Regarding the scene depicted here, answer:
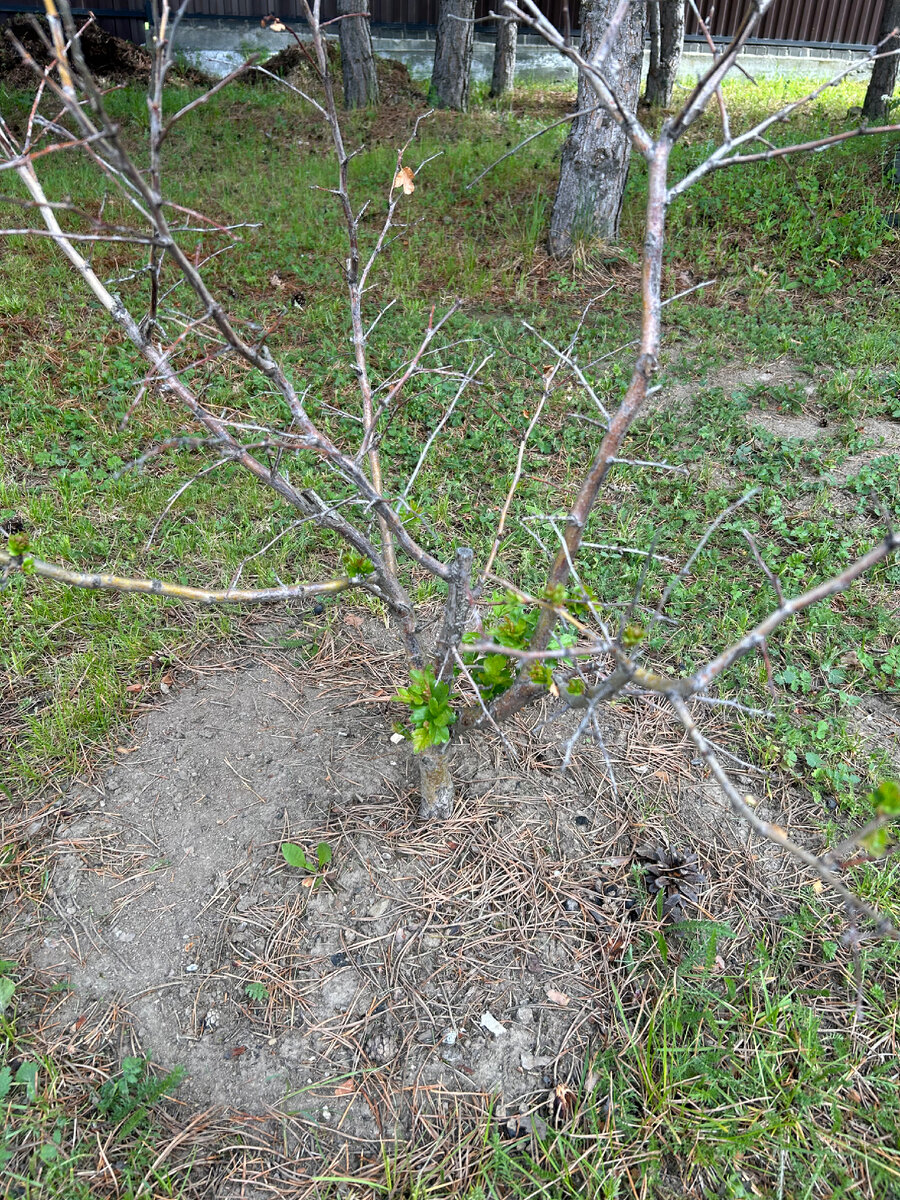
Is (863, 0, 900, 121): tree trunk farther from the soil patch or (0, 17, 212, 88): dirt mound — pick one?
(0, 17, 212, 88): dirt mound

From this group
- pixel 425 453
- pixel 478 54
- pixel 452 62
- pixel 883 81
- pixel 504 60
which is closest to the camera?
pixel 425 453

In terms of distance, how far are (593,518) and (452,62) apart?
27.3ft

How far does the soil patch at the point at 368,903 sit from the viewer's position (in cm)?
198

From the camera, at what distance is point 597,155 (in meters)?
5.22

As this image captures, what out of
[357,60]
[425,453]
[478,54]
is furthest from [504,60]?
[425,453]

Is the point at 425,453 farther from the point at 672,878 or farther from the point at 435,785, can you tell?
the point at 672,878

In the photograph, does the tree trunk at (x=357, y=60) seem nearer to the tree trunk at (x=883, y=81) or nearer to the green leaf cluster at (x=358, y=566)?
the tree trunk at (x=883, y=81)

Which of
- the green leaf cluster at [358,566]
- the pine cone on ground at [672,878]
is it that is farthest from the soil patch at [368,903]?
the green leaf cluster at [358,566]

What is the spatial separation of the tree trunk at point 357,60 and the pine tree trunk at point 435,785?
921 cm

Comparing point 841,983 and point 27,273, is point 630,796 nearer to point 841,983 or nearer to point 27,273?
point 841,983

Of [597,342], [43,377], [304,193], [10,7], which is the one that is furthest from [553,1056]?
[10,7]

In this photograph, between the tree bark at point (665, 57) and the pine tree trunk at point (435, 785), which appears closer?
the pine tree trunk at point (435, 785)

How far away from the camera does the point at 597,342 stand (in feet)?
15.4

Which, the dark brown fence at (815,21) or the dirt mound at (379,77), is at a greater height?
the dark brown fence at (815,21)
